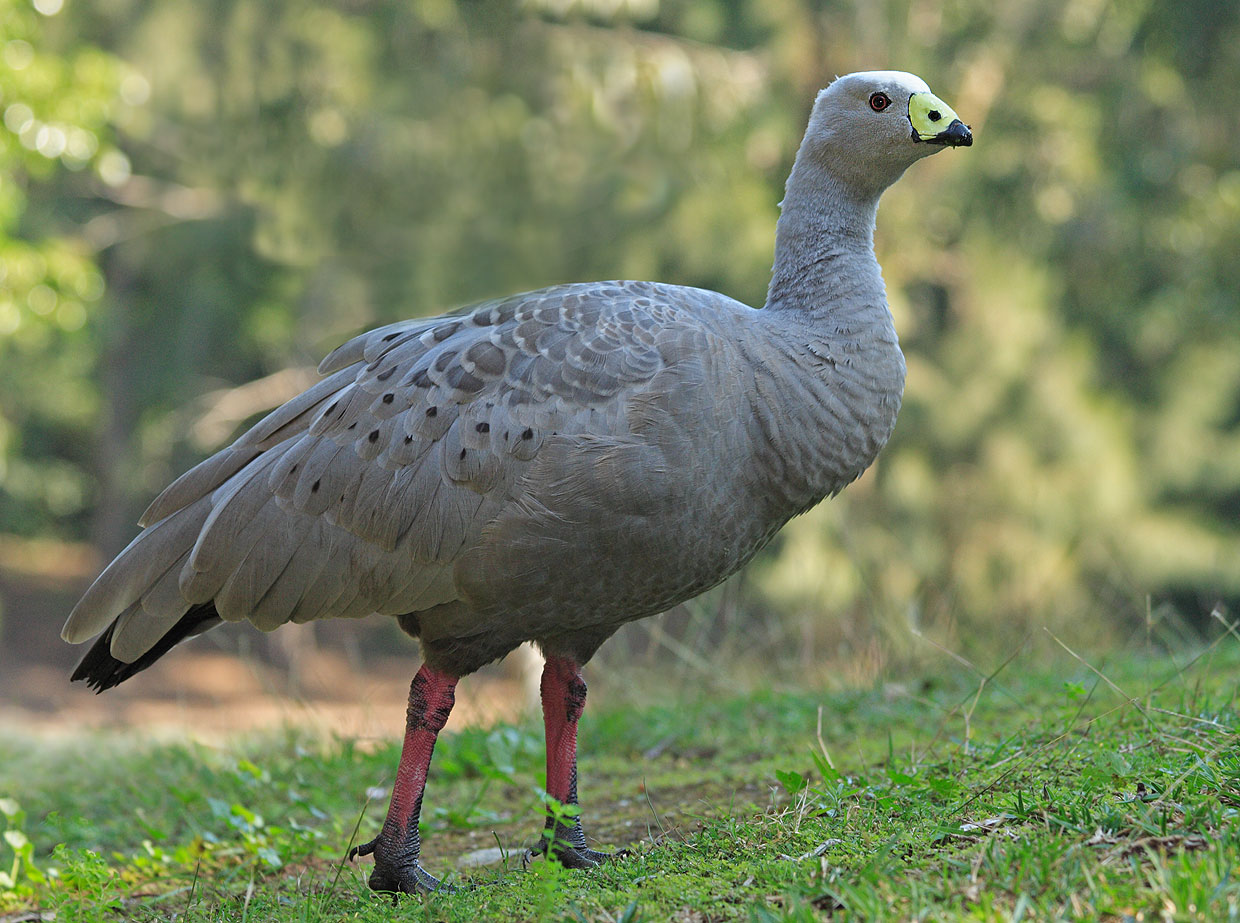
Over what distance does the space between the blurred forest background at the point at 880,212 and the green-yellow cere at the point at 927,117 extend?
813 centimetres

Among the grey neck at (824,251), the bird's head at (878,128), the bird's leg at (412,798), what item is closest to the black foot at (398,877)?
the bird's leg at (412,798)

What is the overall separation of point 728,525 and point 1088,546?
41.4 ft

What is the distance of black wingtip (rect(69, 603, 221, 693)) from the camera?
→ 4691 millimetres

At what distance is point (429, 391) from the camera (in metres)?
4.34

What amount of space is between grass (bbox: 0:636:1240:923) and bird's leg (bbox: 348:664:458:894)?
0.14 m

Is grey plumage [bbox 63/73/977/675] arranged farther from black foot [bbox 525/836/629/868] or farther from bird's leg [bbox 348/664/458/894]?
black foot [bbox 525/836/629/868]

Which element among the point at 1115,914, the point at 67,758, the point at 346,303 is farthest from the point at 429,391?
the point at 346,303

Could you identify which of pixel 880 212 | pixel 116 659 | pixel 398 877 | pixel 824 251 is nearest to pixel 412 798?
pixel 398 877

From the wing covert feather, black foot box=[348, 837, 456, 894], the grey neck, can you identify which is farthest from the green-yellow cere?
black foot box=[348, 837, 456, 894]

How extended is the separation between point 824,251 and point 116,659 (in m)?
3.30

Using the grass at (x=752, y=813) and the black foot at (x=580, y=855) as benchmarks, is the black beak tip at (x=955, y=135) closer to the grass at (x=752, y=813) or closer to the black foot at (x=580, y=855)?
the grass at (x=752, y=813)

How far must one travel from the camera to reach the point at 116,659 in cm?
470

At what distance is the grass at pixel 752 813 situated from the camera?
311 centimetres

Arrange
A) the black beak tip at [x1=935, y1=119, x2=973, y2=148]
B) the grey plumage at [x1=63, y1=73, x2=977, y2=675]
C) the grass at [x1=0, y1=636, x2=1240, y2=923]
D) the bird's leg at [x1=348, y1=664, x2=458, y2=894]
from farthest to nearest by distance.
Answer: the black beak tip at [x1=935, y1=119, x2=973, y2=148] → the bird's leg at [x1=348, y1=664, x2=458, y2=894] → the grey plumage at [x1=63, y1=73, x2=977, y2=675] → the grass at [x1=0, y1=636, x2=1240, y2=923]
